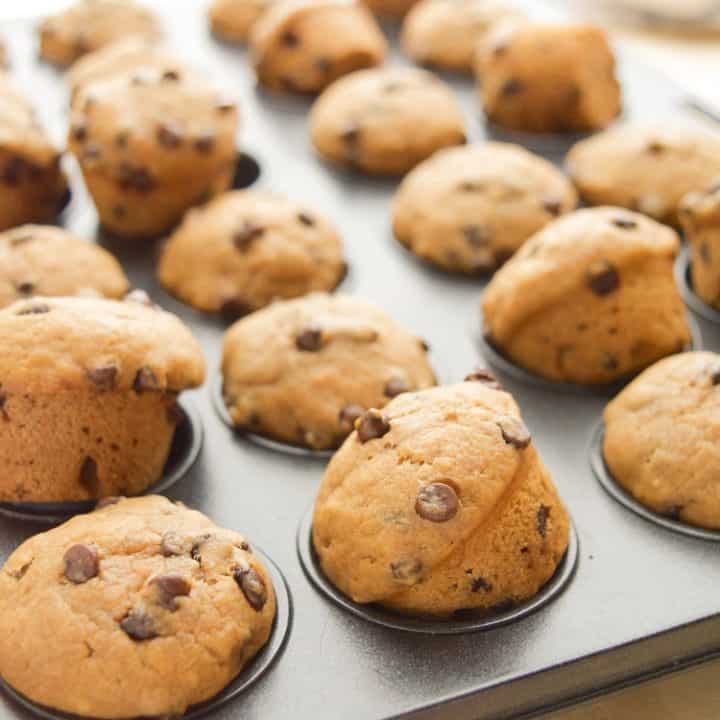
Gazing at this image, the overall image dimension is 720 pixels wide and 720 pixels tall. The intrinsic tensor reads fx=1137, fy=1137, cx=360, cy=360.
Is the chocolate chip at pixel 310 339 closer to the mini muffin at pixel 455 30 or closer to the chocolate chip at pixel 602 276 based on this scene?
the chocolate chip at pixel 602 276

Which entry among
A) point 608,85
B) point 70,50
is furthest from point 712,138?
point 70,50

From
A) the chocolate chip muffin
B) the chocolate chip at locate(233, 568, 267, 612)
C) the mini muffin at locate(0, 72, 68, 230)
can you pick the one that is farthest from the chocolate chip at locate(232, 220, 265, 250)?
the chocolate chip muffin

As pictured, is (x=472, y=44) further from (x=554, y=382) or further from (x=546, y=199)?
(x=554, y=382)

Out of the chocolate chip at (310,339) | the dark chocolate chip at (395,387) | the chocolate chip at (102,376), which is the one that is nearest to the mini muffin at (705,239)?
the dark chocolate chip at (395,387)

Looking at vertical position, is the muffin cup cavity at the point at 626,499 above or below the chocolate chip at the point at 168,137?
below

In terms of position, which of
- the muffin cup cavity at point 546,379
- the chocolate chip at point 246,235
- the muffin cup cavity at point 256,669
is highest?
the chocolate chip at point 246,235
